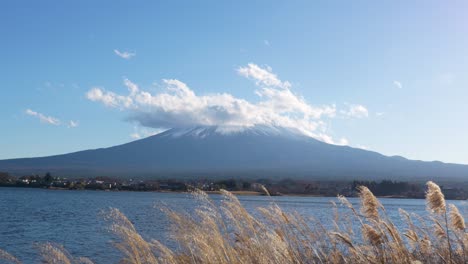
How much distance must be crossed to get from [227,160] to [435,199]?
504ft

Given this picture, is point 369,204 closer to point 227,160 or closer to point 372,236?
point 372,236

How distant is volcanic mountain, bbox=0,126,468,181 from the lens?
132500 mm

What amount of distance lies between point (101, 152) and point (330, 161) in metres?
76.6

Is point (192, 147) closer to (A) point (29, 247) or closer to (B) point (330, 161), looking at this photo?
(B) point (330, 161)

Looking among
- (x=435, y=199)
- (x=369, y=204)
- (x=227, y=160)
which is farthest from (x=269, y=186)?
(x=227, y=160)

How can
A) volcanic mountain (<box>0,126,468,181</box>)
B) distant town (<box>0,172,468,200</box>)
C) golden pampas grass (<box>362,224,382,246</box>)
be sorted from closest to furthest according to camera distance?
golden pampas grass (<box>362,224,382,246</box>)
distant town (<box>0,172,468,200</box>)
volcanic mountain (<box>0,126,468,181</box>)

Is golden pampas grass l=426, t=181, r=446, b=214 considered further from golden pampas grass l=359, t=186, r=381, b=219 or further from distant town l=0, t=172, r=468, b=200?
distant town l=0, t=172, r=468, b=200

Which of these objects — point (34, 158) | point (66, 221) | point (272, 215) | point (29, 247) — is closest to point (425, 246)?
point (272, 215)

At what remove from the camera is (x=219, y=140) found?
622 feet

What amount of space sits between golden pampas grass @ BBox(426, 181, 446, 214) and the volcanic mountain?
365 feet

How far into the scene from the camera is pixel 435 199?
5371 millimetres

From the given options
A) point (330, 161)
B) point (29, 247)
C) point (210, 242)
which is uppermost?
point (330, 161)

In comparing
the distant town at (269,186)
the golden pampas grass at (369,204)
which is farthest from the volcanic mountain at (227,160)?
the golden pampas grass at (369,204)

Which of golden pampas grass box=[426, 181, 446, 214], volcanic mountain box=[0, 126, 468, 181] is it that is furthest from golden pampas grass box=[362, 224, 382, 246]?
volcanic mountain box=[0, 126, 468, 181]
